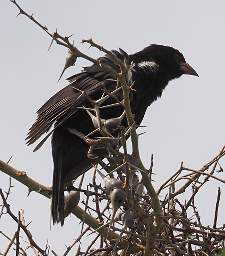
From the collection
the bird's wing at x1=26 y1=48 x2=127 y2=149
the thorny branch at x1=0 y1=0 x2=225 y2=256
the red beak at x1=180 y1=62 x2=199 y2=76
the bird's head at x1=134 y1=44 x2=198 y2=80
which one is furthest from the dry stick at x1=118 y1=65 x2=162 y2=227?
the red beak at x1=180 y1=62 x2=199 y2=76

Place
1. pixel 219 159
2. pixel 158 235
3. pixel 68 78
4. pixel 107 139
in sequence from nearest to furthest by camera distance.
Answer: pixel 107 139 < pixel 158 235 < pixel 219 159 < pixel 68 78

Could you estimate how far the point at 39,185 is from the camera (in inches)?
212

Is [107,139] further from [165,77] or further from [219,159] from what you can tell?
[165,77]

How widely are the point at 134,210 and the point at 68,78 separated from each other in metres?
3.25

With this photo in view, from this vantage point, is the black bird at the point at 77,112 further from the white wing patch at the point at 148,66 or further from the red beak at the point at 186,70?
the red beak at the point at 186,70

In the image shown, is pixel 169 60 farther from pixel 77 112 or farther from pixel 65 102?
pixel 65 102

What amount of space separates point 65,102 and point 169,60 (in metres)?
1.91

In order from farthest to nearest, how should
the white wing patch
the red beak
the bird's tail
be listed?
1. the red beak
2. the white wing patch
3. the bird's tail

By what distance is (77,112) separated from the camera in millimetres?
6566

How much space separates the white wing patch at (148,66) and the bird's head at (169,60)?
0.07m

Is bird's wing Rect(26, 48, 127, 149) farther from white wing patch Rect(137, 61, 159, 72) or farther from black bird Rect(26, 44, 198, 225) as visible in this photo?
white wing patch Rect(137, 61, 159, 72)

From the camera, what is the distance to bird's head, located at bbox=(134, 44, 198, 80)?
7.84 metres

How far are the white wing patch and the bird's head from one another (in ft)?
0.23

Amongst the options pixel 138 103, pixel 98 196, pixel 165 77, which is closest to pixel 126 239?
pixel 98 196
